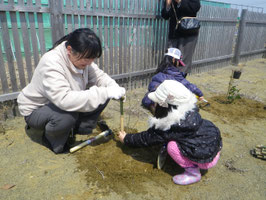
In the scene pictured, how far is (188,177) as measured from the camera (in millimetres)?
2059

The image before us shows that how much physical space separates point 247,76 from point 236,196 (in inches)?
210

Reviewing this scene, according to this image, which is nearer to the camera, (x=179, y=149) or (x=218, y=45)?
(x=179, y=149)

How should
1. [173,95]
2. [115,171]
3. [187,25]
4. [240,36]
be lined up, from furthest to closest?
1. [240,36]
2. [187,25]
3. [115,171]
4. [173,95]

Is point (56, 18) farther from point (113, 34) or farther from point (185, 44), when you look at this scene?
point (185, 44)

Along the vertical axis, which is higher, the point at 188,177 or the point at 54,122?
the point at 54,122

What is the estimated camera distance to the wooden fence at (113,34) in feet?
10.0

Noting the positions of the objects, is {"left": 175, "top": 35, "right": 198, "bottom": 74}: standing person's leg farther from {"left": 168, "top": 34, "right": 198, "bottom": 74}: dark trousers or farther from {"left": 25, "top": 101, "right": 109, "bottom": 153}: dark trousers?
{"left": 25, "top": 101, "right": 109, "bottom": 153}: dark trousers

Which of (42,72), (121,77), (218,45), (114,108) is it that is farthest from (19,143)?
(218,45)

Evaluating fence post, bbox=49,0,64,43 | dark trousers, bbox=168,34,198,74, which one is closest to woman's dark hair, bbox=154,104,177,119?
fence post, bbox=49,0,64,43

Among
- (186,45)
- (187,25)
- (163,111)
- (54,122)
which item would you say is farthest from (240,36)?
(54,122)

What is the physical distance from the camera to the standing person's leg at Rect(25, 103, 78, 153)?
2.24 meters

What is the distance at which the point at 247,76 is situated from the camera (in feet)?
21.2

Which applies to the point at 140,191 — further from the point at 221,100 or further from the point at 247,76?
the point at 247,76

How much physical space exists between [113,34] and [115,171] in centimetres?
277
